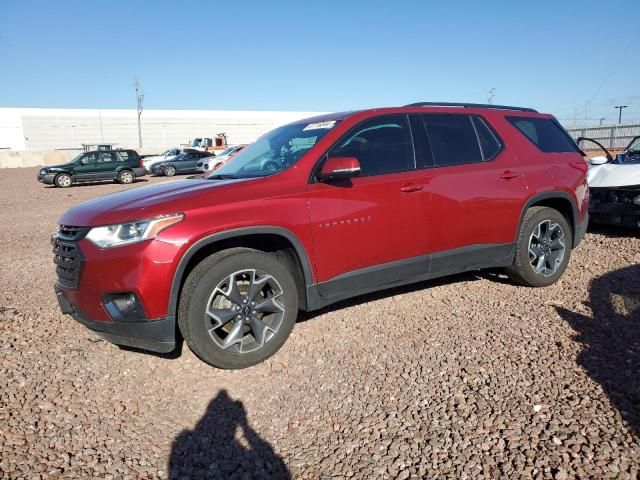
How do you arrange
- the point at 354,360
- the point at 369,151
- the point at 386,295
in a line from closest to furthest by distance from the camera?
the point at 354,360 < the point at 369,151 < the point at 386,295

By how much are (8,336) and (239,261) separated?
232 cm

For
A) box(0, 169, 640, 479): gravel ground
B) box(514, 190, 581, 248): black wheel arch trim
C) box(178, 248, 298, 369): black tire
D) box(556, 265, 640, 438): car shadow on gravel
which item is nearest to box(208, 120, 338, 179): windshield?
box(178, 248, 298, 369): black tire

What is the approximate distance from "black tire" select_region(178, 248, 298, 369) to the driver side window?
1.06 metres

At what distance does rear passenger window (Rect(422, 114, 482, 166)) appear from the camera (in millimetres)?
4133

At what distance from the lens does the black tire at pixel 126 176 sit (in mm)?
22547

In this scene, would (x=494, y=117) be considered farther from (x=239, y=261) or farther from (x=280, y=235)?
(x=239, y=261)

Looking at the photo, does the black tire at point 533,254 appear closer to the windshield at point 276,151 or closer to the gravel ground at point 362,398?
the gravel ground at point 362,398

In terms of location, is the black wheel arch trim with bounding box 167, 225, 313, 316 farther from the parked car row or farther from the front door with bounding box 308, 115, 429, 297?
the parked car row

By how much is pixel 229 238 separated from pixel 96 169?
21.4 metres

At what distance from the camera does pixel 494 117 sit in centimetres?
461

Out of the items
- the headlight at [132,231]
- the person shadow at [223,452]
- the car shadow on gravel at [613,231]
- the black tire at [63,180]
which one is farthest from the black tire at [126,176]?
the person shadow at [223,452]

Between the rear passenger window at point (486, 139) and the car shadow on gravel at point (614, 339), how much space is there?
153cm

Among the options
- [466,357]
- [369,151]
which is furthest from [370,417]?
[369,151]

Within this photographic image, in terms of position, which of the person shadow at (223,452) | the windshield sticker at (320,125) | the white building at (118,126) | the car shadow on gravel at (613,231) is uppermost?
the white building at (118,126)
